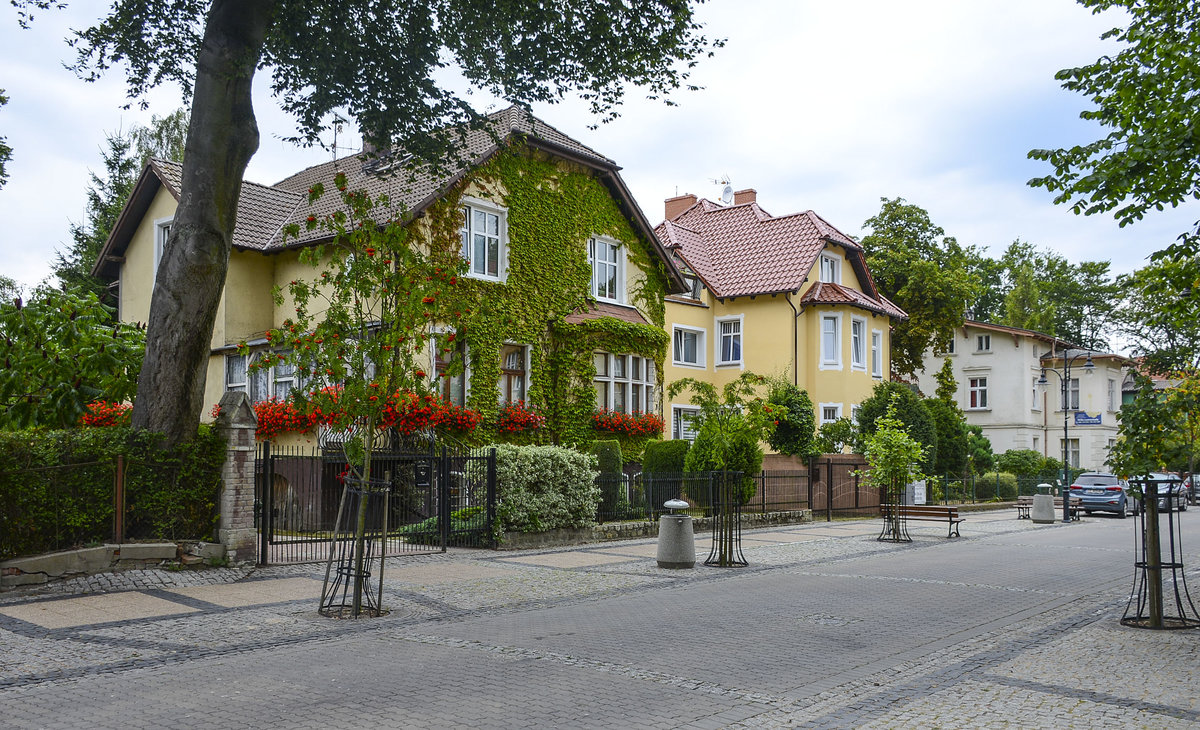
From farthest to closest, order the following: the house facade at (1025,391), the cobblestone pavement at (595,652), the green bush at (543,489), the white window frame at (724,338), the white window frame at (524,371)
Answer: the house facade at (1025,391) < the white window frame at (724,338) < the white window frame at (524,371) < the green bush at (543,489) < the cobblestone pavement at (595,652)

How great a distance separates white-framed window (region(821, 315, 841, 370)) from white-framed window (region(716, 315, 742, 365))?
312cm

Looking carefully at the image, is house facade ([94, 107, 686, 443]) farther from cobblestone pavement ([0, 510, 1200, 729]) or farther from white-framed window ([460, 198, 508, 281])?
cobblestone pavement ([0, 510, 1200, 729])

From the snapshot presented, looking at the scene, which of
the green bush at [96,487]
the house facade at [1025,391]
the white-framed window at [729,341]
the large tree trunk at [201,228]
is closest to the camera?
the green bush at [96,487]

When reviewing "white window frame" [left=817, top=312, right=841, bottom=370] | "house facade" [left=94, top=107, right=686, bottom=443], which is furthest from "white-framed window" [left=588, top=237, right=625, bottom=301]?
"white window frame" [left=817, top=312, right=841, bottom=370]

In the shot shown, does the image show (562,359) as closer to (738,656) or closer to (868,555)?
(868,555)

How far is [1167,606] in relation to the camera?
11.8 meters

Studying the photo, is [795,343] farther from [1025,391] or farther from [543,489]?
[1025,391]

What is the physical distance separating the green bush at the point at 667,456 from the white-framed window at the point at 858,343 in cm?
1366

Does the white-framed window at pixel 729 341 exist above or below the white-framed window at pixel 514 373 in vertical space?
above

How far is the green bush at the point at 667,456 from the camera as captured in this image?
84.2ft

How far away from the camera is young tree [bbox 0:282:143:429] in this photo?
15492mm

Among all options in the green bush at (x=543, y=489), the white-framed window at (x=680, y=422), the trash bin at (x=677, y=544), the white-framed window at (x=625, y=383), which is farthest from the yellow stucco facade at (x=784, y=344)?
the trash bin at (x=677, y=544)

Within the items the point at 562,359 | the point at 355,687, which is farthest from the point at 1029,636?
the point at 562,359

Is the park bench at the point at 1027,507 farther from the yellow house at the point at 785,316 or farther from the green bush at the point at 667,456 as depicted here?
the green bush at the point at 667,456
